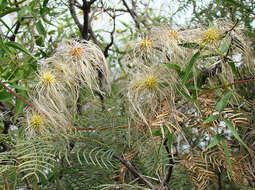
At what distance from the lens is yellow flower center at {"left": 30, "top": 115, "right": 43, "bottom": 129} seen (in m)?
0.58

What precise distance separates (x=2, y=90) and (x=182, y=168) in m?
0.39

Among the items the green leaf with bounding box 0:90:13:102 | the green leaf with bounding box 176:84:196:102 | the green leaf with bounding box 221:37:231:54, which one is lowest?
the green leaf with bounding box 176:84:196:102

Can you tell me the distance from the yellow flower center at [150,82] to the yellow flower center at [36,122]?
0.21 m

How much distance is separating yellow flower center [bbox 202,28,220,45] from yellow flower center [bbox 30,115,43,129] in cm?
32

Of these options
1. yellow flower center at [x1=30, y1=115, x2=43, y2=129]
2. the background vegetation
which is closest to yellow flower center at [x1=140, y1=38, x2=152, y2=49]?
the background vegetation

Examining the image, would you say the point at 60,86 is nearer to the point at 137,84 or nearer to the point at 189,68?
the point at 137,84

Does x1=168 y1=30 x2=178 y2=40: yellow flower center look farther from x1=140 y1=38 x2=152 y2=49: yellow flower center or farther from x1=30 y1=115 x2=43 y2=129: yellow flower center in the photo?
x1=30 y1=115 x2=43 y2=129: yellow flower center

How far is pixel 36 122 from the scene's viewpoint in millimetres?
576

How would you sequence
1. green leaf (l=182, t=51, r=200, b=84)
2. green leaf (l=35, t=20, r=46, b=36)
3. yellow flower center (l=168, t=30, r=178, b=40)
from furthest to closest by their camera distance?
green leaf (l=35, t=20, r=46, b=36)
yellow flower center (l=168, t=30, r=178, b=40)
green leaf (l=182, t=51, r=200, b=84)

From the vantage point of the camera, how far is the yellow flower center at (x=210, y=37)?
0.47m

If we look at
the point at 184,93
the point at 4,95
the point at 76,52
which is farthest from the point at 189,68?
the point at 4,95

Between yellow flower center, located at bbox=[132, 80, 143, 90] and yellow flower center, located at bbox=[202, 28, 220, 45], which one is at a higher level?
yellow flower center, located at bbox=[202, 28, 220, 45]

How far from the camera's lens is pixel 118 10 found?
91cm

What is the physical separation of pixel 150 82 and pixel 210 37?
114mm
